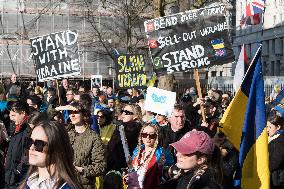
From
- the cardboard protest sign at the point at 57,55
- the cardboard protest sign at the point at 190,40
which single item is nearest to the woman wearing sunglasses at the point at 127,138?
the cardboard protest sign at the point at 190,40

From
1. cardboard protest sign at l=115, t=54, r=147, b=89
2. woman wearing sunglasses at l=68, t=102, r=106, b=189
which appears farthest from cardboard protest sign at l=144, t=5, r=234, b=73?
cardboard protest sign at l=115, t=54, r=147, b=89

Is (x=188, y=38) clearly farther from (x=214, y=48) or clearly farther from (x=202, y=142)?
(x=202, y=142)

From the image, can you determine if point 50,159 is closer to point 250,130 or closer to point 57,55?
point 250,130

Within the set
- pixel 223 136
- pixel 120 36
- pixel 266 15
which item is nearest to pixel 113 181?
pixel 223 136

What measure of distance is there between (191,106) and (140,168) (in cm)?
734

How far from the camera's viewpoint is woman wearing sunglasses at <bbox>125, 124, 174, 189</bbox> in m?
7.05

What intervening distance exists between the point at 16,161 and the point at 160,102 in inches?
170

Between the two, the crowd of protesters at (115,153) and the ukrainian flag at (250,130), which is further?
the ukrainian flag at (250,130)

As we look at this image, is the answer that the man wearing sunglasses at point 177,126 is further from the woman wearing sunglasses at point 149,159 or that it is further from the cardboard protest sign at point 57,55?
the cardboard protest sign at point 57,55

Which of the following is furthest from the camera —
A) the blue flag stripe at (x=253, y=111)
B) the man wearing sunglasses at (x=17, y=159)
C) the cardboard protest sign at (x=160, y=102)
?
the cardboard protest sign at (x=160, y=102)

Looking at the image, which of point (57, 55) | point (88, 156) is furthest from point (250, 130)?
point (57, 55)

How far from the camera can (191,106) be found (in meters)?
14.4

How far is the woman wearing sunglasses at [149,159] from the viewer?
7.05m

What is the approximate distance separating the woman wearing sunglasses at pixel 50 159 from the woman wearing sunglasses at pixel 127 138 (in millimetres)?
3760
